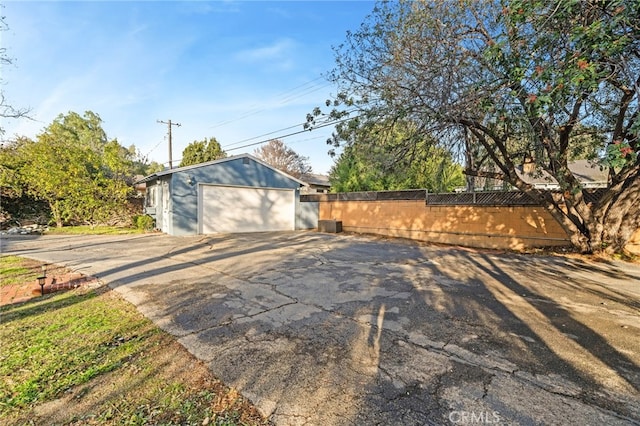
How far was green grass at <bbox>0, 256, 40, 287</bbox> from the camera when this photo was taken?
4.51 metres

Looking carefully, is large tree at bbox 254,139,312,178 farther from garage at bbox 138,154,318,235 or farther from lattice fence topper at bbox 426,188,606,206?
lattice fence topper at bbox 426,188,606,206

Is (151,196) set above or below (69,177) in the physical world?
below

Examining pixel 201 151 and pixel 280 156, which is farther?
pixel 280 156

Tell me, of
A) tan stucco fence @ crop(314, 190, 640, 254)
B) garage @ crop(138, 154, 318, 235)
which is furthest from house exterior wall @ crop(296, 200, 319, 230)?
tan stucco fence @ crop(314, 190, 640, 254)

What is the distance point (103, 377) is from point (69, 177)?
13241 millimetres

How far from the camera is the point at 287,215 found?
13.8m

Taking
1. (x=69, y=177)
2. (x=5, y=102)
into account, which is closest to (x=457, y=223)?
(x=5, y=102)

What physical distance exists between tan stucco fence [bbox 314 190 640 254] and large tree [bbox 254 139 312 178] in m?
16.3

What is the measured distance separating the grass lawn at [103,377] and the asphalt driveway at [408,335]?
194 millimetres

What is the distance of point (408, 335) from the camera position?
9.16ft

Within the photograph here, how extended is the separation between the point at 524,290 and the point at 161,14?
987 cm

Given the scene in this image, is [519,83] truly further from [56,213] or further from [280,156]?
[280,156]

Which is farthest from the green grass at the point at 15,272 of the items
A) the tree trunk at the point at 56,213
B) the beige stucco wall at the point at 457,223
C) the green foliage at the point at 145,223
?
the beige stucco wall at the point at 457,223

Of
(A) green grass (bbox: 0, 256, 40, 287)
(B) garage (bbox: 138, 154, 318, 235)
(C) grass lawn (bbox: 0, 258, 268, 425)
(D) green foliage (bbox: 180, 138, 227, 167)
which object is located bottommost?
(A) green grass (bbox: 0, 256, 40, 287)
